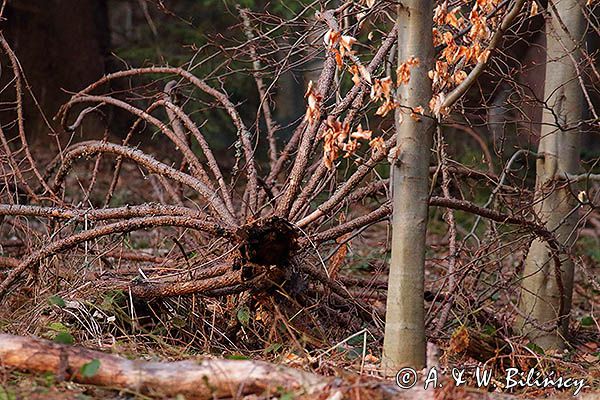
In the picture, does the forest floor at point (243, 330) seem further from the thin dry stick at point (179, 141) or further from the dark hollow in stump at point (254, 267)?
the thin dry stick at point (179, 141)

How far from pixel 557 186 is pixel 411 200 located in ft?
7.07

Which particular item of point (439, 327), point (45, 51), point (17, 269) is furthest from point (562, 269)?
point (45, 51)

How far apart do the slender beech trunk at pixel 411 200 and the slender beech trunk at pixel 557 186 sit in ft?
6.51

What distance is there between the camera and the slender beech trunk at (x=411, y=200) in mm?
4242

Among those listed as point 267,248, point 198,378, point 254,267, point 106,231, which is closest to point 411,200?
point 267,248

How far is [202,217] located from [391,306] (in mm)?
1337

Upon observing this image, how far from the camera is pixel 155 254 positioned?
6.75 meters

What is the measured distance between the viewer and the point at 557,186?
19.8ft

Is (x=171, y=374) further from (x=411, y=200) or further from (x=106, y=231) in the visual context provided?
(x=106, y=231)

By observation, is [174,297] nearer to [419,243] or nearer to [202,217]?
[202,217]

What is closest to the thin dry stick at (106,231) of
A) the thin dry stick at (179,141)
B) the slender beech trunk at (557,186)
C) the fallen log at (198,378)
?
the thin dry stick at (179,141)

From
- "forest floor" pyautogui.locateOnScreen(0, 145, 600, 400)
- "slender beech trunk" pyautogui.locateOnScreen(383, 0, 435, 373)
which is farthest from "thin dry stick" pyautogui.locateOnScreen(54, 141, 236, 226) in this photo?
"slender beech trunk" pyautogui.locateOnScreen(383, 0, 435, 373)

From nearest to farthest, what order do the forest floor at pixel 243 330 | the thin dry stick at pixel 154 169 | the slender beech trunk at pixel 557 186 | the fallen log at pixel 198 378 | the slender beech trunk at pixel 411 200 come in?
the fallen log at pixel 198 378
the slender beech trunk at pixel 411 200
the forest floor at pixel 243 330
the thin dry stick at pixel 154 169
the slender beech trunk at pixel 557 186

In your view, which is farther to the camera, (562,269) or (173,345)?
(562,269)
